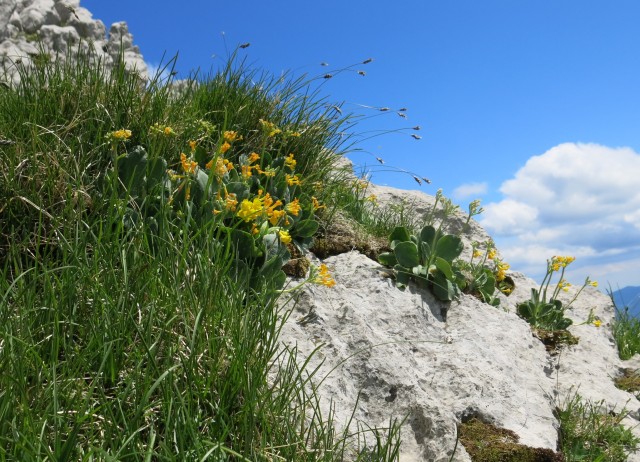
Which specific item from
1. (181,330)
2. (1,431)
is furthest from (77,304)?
(1,431)

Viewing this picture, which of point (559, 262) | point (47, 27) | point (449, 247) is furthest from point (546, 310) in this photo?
point (47, 27)

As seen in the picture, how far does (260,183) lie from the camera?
3918mm

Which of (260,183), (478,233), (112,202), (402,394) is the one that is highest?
(478,233)

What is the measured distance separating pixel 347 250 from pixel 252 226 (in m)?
1.07

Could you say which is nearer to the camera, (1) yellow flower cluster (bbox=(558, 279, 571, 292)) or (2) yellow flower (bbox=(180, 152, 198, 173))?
(2) yellow flower (bbox=(180, 152, 198, 173))

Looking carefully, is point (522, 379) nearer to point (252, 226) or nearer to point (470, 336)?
point (470, 336)

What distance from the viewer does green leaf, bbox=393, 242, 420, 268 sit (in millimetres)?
3879

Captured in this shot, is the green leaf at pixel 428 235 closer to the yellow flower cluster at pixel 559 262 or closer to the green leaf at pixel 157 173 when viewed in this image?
the yellow flower cluster at pixel 559 262

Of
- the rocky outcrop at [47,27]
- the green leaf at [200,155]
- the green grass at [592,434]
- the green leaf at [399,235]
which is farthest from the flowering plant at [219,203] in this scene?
the rocky outcrop at [47,27]

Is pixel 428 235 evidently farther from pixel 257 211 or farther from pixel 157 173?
pixel 157 173

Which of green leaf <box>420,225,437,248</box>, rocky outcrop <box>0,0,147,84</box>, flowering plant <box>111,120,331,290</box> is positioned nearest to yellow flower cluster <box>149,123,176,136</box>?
flowering plant <box>111,120,331,290</box>

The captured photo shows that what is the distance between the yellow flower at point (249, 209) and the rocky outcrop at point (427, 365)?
53 centimetres

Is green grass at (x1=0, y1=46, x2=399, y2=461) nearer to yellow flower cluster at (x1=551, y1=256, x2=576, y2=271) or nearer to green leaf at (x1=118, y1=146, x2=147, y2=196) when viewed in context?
green leaf at (x1=118, y1=146, x2=147, y2=196)

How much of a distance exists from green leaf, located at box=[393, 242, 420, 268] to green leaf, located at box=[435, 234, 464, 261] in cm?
20
